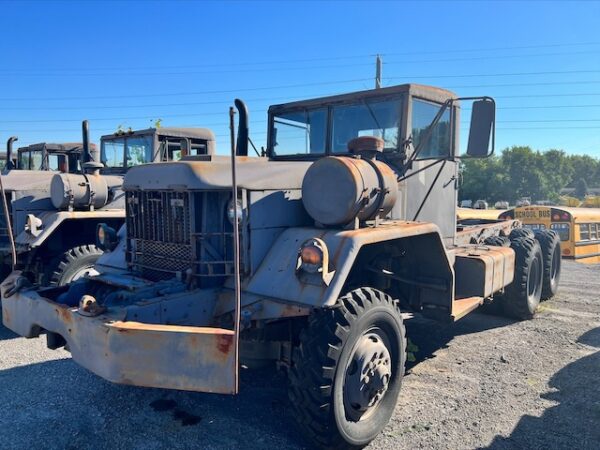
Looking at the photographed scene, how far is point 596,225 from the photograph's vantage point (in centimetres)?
1287

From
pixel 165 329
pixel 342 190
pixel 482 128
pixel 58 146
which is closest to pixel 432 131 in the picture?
pixel 482 128

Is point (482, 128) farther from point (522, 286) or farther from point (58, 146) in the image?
point (58, 146)

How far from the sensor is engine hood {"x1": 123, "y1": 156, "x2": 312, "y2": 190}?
3258 millimetres

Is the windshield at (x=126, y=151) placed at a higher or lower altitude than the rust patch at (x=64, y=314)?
higher

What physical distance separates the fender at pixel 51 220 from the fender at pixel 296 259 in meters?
3.92

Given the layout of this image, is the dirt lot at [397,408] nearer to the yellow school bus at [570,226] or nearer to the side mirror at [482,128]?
the side mirror at [482,128]

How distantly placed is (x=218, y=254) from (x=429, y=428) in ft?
6.23

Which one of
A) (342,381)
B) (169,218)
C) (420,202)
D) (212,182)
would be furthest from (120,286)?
(420,202)

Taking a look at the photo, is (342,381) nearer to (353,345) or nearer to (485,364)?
(353,345)

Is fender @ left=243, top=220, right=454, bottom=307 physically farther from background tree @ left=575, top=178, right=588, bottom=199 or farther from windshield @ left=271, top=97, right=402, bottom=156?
background tree @ left=575, top=178, right=588, bottom=199

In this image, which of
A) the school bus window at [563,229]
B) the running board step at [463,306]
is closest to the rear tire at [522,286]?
the running board step at [463,306]

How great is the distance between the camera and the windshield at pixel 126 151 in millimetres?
7660

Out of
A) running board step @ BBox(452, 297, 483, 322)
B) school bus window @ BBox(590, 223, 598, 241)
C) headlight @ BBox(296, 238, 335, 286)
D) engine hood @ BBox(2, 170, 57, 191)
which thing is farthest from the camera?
school bus window @ BBox(590, 223, 598, 241)

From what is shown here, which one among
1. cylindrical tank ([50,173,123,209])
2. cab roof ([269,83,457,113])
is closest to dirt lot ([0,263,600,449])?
cylindrical tank ([50,173,123,209])
